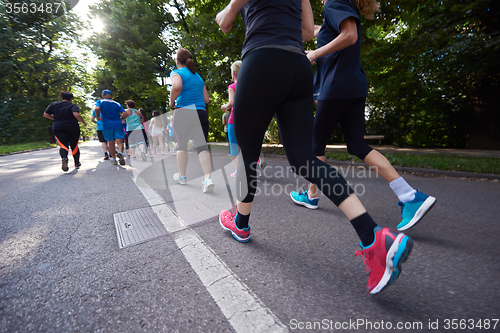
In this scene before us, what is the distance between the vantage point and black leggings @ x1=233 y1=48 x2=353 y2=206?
1.46 m

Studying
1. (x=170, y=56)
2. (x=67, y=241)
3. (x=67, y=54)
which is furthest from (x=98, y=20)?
(x=67, y=241)

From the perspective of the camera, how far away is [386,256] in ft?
4.12

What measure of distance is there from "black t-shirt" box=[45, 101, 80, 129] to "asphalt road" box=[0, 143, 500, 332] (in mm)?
3986

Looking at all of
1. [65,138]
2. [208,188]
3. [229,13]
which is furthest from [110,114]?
[229,13]

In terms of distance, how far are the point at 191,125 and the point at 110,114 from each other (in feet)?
14.8

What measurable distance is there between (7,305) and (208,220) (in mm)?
1486

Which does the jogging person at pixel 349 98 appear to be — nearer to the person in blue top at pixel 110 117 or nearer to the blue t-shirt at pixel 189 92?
the blue t-shirt at pixel 189 92

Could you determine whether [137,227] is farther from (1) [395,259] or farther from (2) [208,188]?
(1) [395,259]

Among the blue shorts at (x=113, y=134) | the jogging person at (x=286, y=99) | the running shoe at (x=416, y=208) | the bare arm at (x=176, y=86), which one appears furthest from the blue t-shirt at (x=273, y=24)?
the blue shorts at (x=113, y=134)

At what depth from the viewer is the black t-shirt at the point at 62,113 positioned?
240 inches

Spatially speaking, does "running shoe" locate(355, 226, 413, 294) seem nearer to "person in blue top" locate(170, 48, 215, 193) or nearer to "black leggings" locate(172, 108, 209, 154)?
"person in blue top" locate(170, 48, 215, 193)

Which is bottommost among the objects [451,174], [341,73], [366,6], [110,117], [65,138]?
[451,174]

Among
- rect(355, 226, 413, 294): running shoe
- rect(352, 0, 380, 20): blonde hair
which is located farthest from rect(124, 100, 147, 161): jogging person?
rect(355, 226, 413, 294): running shoe

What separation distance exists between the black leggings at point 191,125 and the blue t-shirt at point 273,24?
7.41 ft
